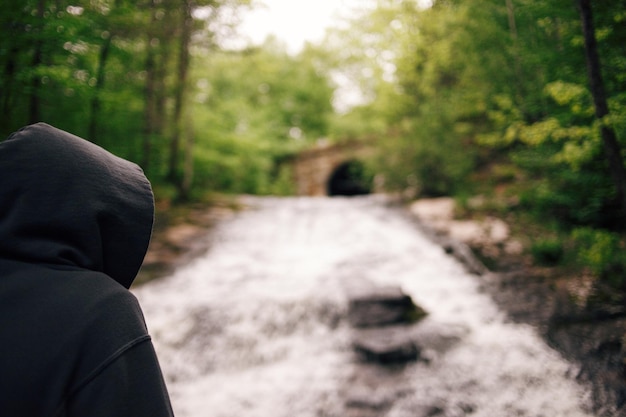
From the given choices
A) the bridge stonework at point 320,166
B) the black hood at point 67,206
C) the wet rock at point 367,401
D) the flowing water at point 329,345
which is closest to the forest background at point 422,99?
the flowing water at point 329,345

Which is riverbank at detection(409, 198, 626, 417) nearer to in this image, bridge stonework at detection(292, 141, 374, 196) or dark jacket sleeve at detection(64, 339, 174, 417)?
dark jacket sleeve at detection(64, 339, 174, 417)

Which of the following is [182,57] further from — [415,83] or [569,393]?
[569,393]

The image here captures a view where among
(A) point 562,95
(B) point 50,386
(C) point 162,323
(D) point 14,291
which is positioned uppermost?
(A) point 562,95

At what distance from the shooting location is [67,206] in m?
1.08

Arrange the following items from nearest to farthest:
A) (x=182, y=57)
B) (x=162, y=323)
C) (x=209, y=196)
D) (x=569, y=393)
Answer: (x=569, y=393), (x=162, y=323), (x=182, y=57), (x=209, y=196)

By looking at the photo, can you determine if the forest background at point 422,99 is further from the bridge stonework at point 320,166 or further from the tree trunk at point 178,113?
the bridge stonework at point 320,166

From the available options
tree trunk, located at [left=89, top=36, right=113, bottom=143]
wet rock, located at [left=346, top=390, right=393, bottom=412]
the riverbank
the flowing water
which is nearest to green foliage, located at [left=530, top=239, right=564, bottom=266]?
the riverbank

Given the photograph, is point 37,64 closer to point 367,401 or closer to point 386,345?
point 367,401

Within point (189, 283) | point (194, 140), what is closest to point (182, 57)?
point (194, 140)

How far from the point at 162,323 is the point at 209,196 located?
7.43 meters

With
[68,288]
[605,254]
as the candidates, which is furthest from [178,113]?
[68,288]

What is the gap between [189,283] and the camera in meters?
6.86

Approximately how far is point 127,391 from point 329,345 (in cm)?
425

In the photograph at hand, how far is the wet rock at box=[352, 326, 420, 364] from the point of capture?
14.9 feet
